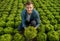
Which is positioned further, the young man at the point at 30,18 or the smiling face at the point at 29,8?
the young man at the point at 30,18

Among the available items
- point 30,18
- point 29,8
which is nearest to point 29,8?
point 29,8

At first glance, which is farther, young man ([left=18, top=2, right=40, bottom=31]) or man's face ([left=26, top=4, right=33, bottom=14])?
young man ([left=18, top=2, right=40, bottom=31])

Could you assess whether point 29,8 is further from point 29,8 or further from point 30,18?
point 30,18

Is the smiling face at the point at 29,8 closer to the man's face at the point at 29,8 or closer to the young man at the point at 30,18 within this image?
the man's face at the point at 29,8

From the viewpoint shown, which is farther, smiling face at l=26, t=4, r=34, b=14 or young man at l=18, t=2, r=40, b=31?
young man at l=18, t=2, r=40, b=31

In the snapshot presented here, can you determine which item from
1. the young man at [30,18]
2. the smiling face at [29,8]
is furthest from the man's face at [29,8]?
the young man at [30,18]

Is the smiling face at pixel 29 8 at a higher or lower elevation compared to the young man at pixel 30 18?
higher

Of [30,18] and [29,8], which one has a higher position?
[29,8]

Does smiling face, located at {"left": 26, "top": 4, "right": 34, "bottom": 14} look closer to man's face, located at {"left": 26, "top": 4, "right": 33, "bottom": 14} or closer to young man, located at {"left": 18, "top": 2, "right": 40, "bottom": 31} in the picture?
man's face, located at {"left": 26, "top": 4, "right": 33, "bottom": 14}

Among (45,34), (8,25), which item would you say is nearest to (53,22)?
(45,34)

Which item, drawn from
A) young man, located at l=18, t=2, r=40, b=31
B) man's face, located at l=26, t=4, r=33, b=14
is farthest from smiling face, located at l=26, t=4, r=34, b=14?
young man, located at l=18, t=2, r=40, b=31

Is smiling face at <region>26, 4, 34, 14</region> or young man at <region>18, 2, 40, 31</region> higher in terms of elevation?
smiling face at <region>26, 4, 34, 14</region>

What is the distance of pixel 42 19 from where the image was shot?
8.57 m

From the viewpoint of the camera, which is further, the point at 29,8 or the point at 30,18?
the point at 30,18
